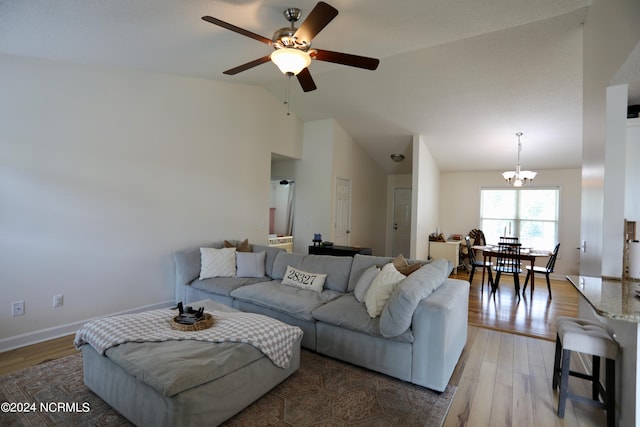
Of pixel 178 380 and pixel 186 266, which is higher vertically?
pixel 186 266

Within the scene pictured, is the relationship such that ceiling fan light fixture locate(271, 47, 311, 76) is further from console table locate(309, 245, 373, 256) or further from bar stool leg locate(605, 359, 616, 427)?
console table locate(309, 245, 373, 256)

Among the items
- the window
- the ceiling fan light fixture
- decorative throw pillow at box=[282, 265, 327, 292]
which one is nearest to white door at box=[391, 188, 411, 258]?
the window

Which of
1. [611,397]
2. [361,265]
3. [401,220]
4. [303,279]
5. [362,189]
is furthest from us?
[401,220]

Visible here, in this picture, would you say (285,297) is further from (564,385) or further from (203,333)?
(564,385)

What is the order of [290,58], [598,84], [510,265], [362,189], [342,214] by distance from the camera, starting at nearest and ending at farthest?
[290,58] < [598,84] < [510,265] < [342,214] < [362,189]

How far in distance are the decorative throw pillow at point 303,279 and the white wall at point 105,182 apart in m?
1.57

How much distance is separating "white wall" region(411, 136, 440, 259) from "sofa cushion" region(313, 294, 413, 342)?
10.1 feet

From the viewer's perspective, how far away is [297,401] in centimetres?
213

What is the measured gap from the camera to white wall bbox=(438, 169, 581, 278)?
6398mm

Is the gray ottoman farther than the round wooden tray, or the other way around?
the round wooden tray

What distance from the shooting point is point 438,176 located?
7.46 metres

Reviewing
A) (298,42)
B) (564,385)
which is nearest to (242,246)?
(298,42)

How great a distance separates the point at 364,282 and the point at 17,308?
3255 mm

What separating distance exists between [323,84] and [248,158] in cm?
164
